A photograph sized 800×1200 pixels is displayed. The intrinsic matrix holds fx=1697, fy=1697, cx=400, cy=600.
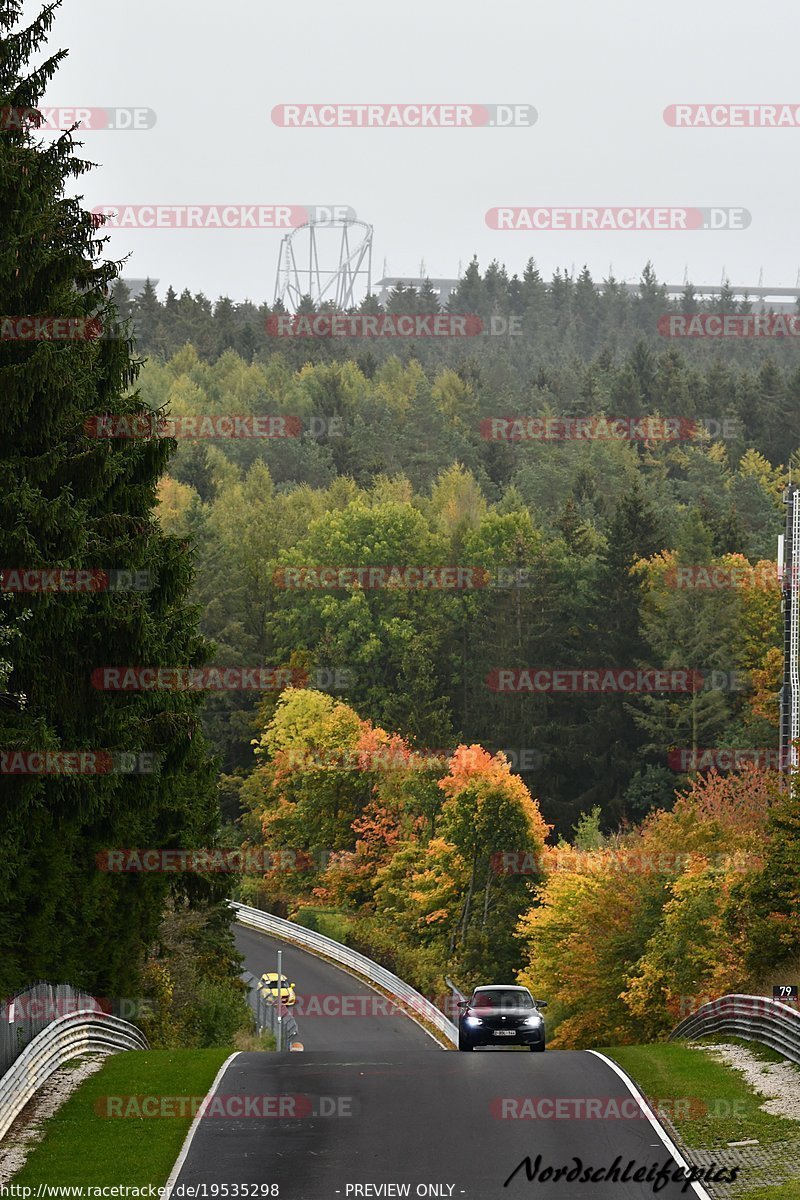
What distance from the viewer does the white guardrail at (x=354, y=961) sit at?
192 ft

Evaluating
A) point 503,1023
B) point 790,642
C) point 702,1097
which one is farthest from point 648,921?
point 702,1097

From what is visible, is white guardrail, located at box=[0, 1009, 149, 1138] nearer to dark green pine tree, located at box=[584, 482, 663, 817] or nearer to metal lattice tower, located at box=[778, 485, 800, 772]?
metal lattice tower, located at box=[778, 485, 800, 772]

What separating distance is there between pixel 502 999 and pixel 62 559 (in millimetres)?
14761

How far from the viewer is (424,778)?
7631 centimetres

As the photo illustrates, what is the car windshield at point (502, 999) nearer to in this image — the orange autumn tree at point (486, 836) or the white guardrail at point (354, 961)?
the white guardrail at point (354, 961)

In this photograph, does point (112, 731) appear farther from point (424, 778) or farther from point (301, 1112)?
point (424, 778)

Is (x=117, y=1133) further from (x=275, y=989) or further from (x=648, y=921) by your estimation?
(x=275, y=989)

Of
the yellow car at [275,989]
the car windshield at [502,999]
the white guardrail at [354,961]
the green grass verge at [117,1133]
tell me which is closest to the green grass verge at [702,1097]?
the car windshield at [502,999]

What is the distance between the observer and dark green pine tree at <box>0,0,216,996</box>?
68.2 feet

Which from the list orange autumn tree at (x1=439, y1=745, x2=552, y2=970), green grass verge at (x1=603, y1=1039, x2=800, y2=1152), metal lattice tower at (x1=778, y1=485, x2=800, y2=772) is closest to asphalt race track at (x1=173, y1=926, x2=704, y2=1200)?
green grass verge at (x1=603, y1=1039, x2=800, y2=1152)

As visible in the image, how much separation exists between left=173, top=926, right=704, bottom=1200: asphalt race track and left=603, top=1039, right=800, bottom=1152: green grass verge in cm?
59

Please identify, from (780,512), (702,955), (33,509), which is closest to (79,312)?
(33,509)

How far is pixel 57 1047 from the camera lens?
2450 centimetres

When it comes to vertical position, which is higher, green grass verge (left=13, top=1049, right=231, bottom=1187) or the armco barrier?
green grass verge (left=13, top=1049, right=231, bottom=1187)
